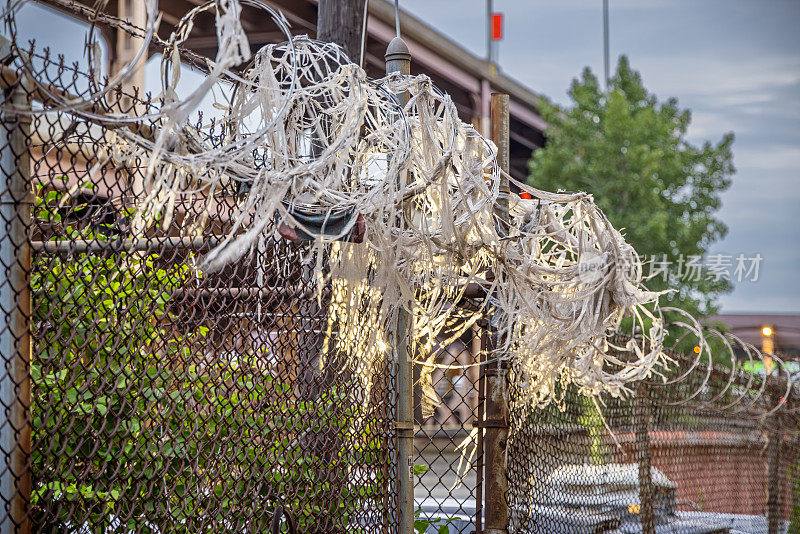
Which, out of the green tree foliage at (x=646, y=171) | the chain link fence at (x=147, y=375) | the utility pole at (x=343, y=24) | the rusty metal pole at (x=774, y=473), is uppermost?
the green tree foliage at (x=646, y=171)

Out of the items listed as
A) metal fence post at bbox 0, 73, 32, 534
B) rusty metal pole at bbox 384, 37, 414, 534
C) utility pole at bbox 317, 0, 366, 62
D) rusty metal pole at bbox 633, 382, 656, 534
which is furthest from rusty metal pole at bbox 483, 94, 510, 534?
metal fence post at bbox 0, 73, 32, 534

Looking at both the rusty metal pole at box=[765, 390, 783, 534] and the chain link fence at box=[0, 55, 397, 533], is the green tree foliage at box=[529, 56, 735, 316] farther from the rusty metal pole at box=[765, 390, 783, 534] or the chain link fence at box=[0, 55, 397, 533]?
the chain link fence at box=[0, 55, 397, 533]

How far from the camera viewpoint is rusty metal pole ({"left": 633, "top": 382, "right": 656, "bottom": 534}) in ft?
19.1

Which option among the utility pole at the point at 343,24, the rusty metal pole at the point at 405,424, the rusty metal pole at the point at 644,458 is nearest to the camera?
the rusty metal pole at the point at 405,424

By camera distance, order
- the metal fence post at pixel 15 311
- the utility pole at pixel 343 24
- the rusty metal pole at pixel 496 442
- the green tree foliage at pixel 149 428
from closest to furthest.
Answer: the metal fence post at pixel 15 311, the green tree foliage at pixel 149 428, the rusty metal pole at pixel 496 442, the utility pole at pixel 343 24

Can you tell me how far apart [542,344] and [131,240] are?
2.06 meters

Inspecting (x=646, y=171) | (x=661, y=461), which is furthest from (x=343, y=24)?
(x=646, y=171)

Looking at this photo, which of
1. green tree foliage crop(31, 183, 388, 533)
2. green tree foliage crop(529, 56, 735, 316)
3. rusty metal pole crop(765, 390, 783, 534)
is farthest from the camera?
green tree foliage crop(529, 56, 735, 316)

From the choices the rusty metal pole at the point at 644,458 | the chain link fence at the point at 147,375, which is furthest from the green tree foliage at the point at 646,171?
the chain link fence at the point at 147,375

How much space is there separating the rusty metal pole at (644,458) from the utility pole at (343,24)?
10.6 ft

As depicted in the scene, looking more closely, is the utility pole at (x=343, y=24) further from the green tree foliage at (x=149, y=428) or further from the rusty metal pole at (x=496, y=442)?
the green tree foliage at (x=149, y=428)

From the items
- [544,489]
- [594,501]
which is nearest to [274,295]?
[544,489]

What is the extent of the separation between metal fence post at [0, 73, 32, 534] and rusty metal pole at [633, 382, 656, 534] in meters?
4.63

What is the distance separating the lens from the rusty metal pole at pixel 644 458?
5816 mm
